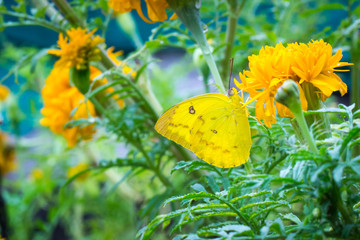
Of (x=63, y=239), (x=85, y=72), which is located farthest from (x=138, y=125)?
(x=63, y=239)

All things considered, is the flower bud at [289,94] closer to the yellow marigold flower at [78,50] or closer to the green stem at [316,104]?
the green stem at [316,104]

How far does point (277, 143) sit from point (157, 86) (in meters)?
0.59

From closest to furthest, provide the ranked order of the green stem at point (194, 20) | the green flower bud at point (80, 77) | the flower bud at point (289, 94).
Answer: the flower bud at point (289, 94) < the green stem at point (194, 20) < the green flower bud at point (80, 77)

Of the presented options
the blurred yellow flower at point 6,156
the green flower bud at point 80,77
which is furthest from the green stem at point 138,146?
the blurred yellow flower at point 6,156

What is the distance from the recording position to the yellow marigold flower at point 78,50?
17.4 inches

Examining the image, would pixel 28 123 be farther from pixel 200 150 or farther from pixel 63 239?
pixel 200 150

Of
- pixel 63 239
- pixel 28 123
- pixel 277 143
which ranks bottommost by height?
pixel 63 239

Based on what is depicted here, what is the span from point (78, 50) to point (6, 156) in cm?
88

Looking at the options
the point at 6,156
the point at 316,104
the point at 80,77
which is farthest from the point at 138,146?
the point at 6,156

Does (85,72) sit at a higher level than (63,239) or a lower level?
higher

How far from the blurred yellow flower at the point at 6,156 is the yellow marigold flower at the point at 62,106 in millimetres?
671

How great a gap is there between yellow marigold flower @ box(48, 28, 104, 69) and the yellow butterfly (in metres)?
0.18

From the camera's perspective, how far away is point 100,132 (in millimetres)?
703

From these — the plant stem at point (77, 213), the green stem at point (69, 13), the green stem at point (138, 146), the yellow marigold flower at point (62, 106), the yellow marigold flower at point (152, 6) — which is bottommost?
the plant stem at point (77, 213)
